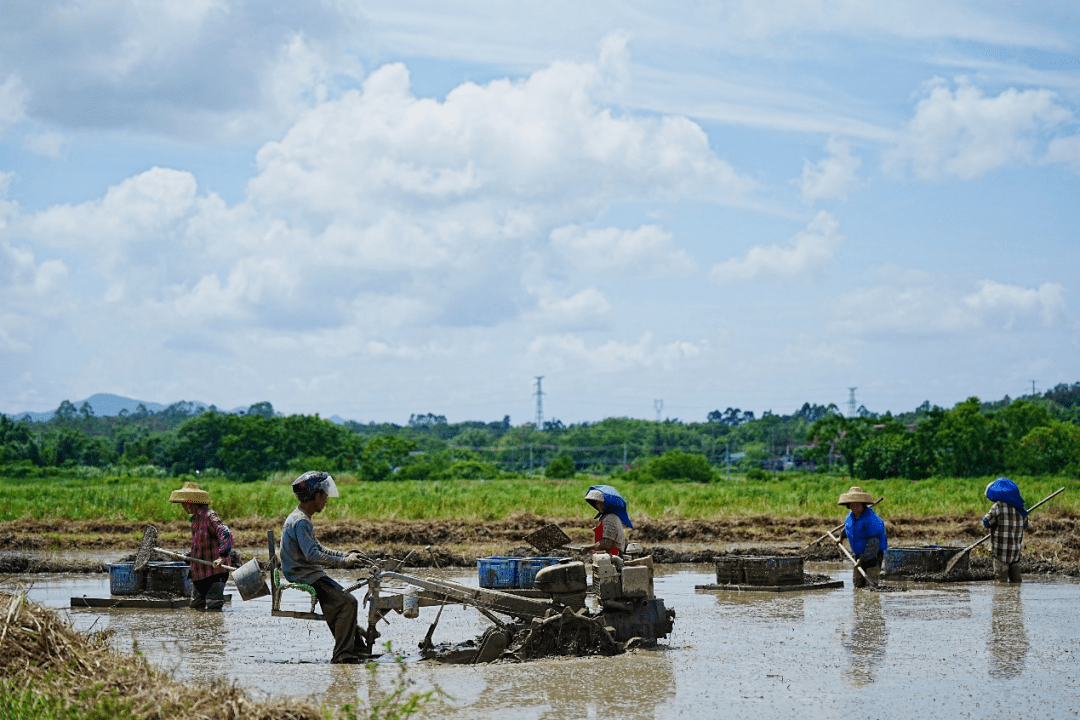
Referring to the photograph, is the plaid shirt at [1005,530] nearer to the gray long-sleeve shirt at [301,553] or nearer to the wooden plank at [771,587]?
the wooden plank at [771,587]

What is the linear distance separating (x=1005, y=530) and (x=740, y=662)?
745 cm

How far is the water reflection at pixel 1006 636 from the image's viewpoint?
30.3 feet

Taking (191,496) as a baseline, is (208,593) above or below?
below

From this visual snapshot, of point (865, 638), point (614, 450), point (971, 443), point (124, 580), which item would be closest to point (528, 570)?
point (865, 638)

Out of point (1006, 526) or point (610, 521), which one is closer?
point (610, 521)

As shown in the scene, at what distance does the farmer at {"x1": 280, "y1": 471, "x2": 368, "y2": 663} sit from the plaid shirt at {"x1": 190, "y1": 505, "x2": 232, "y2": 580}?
3448 millimetres

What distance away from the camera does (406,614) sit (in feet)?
30.8

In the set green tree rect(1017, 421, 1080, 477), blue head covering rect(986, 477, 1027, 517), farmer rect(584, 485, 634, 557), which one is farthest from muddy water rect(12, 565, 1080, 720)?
green tree rect(1017, 421, 1080, 477)

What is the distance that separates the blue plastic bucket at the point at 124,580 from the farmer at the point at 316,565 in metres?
4.73

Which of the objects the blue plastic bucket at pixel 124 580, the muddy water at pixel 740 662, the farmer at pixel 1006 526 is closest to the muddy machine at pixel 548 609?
the muddy water at pixel 740 662

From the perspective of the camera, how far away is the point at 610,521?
10.8m

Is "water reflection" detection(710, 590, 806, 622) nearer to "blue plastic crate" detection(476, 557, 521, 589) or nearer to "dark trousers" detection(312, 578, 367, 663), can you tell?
"blue plastic crate" detection(476, 557, 521, 589)

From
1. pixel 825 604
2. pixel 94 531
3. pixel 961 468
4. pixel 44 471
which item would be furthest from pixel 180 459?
pixel 825 604

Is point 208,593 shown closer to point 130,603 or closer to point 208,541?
point 208,541
